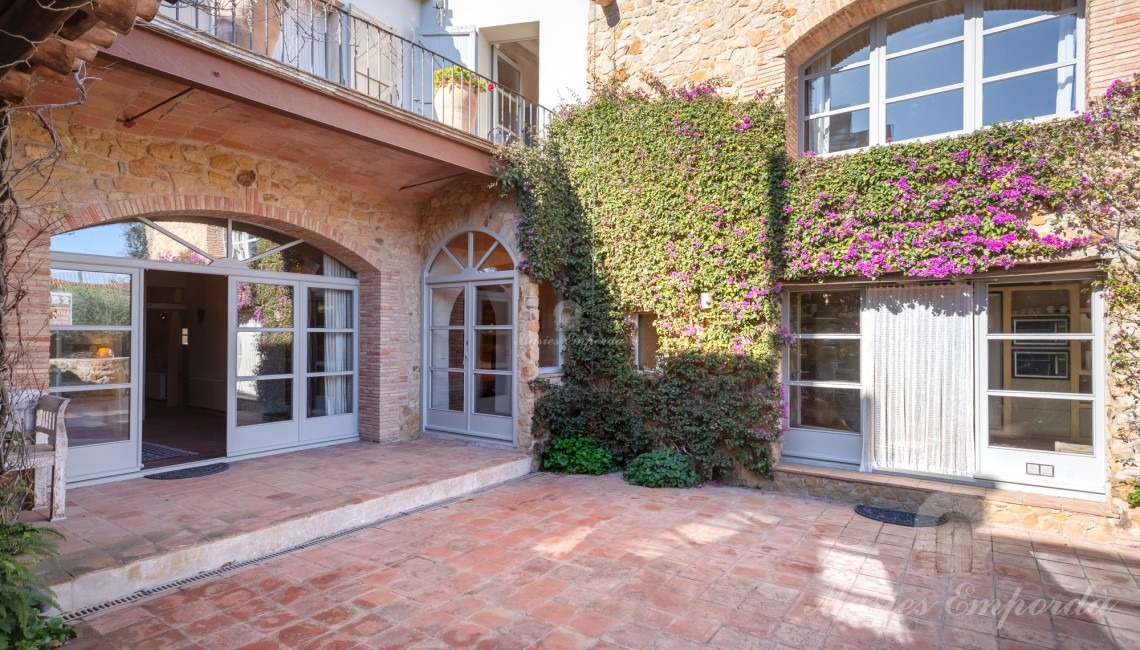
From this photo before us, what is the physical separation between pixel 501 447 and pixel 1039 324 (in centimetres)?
540

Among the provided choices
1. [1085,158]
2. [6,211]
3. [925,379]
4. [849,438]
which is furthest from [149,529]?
[1085,158]

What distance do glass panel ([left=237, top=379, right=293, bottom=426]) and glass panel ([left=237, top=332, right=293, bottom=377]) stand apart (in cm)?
12

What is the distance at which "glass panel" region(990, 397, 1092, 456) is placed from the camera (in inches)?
200

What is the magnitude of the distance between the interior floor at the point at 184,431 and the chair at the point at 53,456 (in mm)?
1621

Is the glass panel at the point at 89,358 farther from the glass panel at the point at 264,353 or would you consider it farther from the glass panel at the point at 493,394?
the glass panel at the point at 493,394

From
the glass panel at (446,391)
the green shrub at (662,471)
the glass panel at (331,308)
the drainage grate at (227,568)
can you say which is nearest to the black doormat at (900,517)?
the green shrub at (662,471)

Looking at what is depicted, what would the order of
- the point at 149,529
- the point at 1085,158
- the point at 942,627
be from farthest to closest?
the point at 1085,158 < the point at 149,529 < the point at 942,627

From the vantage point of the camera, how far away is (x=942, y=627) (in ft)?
10.7

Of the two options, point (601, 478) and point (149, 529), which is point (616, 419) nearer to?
point (601, 478)

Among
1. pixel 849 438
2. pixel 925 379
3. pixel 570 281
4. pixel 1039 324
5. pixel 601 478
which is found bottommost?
pixel 601 478

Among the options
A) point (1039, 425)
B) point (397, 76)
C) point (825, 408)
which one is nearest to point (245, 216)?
point (397, 76)

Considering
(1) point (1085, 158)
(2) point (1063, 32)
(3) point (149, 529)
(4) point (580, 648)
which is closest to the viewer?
(4) point (580, 648)

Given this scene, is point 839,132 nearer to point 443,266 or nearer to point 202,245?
point 443,266

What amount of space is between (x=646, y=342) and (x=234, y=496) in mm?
4423
